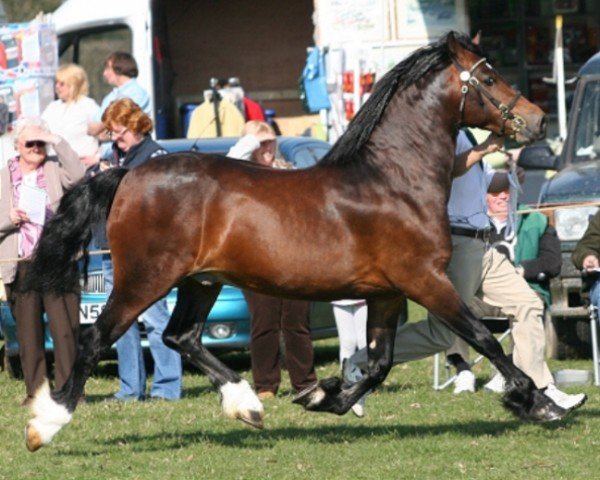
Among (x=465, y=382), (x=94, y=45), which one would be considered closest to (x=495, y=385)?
(x=465, y=382)

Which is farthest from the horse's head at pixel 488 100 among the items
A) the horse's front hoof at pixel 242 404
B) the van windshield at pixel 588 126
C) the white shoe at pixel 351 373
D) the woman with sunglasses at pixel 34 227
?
the van windshield at pixel 588 126

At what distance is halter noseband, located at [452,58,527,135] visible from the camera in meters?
8.82

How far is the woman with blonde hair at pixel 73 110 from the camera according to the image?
46.1 feet

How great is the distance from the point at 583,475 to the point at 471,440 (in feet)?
3.65

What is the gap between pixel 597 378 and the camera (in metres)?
11.2

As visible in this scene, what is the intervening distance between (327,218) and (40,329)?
123 inches

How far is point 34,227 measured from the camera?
10.8 m

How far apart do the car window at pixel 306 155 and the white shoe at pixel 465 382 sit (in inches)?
91.8

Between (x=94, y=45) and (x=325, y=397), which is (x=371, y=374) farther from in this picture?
(x=94, y=45)

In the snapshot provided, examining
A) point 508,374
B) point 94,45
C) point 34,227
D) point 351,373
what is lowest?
point 351,373

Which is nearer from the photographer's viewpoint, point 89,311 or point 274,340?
point 274,340

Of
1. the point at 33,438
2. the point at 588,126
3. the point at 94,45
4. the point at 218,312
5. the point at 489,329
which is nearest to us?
the point at 33,438

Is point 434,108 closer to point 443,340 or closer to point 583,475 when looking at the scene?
point 443,340

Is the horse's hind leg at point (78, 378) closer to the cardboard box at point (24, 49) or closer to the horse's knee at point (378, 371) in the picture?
the horse's knee at point (378, 371)
